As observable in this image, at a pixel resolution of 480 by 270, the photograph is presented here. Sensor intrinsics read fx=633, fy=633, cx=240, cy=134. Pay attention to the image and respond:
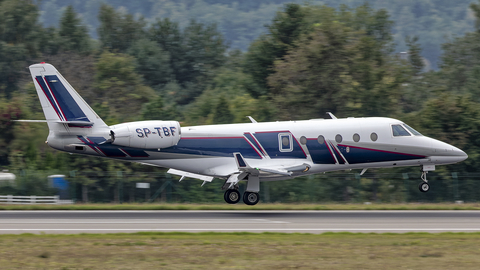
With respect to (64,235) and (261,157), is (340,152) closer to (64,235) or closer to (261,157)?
(261,157)

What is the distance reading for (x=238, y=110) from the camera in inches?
1991

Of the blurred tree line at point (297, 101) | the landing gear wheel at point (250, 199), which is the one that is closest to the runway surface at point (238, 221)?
the landing gear wheel at point (250, 199)

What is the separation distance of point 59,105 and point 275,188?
561 inches

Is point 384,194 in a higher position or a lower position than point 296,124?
lower

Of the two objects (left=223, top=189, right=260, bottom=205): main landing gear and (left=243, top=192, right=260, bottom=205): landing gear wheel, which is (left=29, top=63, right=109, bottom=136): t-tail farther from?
(left=243, top=192, right=260, bottom=205): landing gear wheel

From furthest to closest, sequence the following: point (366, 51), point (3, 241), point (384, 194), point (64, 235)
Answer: point (366, 51) < point (384, 194) < point (64, 235) < point (3, 241)

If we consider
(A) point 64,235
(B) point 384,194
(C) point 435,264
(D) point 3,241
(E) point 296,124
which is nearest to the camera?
(C) point 435,264

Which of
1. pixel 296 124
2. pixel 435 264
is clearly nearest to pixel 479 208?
pixel 296 124

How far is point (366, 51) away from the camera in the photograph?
50000 millimetres

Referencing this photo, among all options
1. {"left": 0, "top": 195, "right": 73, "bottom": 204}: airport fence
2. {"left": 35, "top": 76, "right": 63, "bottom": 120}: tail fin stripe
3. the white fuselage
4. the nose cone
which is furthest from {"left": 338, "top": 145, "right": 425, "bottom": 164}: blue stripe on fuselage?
{"left": 0, "top": 195, "right": 73, "bottom": 204}: airport fence

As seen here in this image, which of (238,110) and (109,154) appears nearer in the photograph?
(109,154)

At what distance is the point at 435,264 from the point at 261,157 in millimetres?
14635

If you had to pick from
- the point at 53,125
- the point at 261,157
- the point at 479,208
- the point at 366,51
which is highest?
the point at 366,51

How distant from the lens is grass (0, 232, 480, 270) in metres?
15.9
